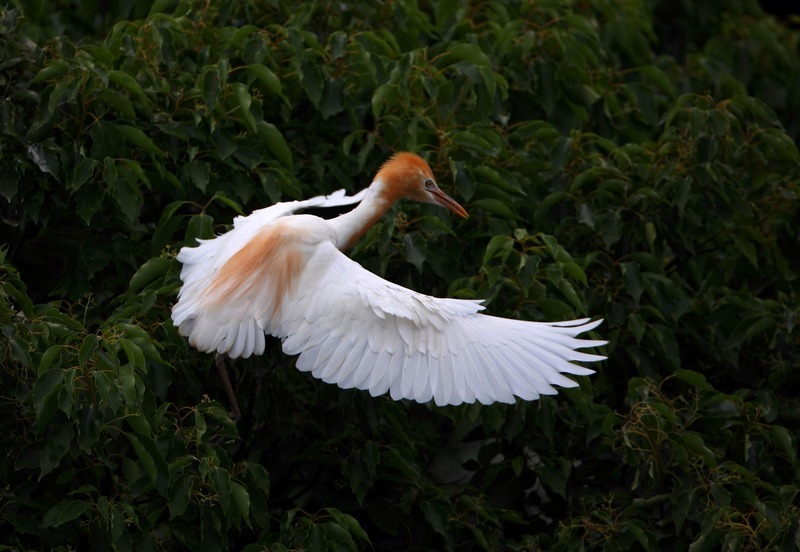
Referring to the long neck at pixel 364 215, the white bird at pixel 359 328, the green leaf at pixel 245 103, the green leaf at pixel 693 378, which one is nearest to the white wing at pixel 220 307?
the white bird at pixel 359 328

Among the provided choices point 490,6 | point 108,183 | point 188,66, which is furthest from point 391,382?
point 490,6

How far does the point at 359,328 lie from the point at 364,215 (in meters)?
0.68

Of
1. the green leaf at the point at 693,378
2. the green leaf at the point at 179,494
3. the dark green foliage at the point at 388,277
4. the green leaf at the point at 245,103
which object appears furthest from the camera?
the green leaf at the point at 245,103

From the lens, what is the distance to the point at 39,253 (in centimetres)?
507

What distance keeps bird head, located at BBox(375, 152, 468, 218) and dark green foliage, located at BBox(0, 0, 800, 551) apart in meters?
0.11

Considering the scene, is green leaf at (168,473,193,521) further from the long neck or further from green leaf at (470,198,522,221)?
green leaf at (470,198,522,221)

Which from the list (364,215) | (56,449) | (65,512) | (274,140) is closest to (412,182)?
(364,215)

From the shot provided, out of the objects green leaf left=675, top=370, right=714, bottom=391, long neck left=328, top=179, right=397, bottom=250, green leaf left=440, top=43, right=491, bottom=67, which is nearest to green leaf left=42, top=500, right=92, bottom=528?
long neck left=328, top=179, right=397, bottom=250

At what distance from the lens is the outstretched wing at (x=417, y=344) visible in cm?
405

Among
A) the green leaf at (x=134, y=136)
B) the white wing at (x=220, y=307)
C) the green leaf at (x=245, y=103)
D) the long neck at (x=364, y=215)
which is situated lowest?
the white wing at (x=220, y=307)

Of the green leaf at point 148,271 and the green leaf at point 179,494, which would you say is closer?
the green leaf at point 179,494

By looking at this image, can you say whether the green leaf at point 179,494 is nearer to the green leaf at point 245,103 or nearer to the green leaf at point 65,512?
the green leaf at point 65,512

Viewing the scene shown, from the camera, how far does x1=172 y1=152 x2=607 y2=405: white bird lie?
160 inches

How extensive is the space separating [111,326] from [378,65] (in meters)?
1.87
